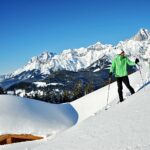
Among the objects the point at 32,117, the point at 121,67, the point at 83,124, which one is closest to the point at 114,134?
the point at 83,124

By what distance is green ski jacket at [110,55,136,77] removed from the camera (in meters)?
16.4

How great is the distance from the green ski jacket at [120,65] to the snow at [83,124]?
1.20 m

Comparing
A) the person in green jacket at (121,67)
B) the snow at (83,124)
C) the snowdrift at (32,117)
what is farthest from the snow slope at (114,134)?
the snowdrift at (32,117)

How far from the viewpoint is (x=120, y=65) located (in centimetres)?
1645

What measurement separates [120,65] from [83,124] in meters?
5.70

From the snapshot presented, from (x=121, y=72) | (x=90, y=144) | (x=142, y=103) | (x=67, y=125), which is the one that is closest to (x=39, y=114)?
(x=67, y=125)

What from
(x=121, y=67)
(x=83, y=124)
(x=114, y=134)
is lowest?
(x=114, y=134)

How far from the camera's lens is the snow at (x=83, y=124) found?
8469 mm

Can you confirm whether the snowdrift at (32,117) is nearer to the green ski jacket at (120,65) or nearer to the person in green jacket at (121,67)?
the person in green jacket at (121,67)

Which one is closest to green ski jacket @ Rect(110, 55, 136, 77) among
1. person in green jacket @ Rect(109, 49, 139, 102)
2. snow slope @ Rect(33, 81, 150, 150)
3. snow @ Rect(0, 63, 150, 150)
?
person in green jacket @ Rect(109, 49, 139, 102)

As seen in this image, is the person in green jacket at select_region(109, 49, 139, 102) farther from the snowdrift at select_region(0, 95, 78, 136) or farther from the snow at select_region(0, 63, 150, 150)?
the snowdrift at select_region(0, 95, 78, 136)

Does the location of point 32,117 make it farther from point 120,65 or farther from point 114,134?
point 114,134

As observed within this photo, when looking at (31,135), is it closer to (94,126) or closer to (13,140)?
(13,140)

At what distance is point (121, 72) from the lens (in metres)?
16.4
